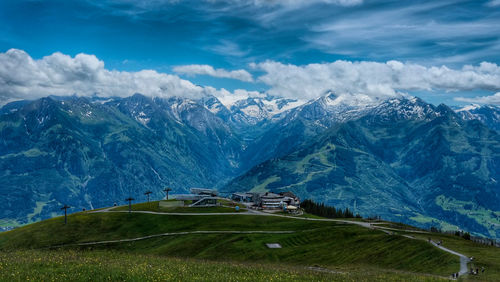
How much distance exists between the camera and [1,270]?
147ft

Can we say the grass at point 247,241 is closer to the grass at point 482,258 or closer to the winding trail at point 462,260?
the winding trail at point 462,260

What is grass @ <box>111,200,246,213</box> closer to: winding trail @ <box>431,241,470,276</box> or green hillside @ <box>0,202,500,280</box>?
green hillside @ <box>0,202,500,280</box>

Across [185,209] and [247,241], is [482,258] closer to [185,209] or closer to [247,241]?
[247,241]

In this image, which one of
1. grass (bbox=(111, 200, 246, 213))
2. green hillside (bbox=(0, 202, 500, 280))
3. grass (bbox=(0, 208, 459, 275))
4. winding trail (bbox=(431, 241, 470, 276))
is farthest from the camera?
grass (bbox=(111, 200, 246, 213))

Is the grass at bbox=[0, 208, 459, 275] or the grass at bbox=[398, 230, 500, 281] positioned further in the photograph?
the grass at bbox=[0, 208, 459, 275]

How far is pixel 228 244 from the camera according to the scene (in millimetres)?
111188

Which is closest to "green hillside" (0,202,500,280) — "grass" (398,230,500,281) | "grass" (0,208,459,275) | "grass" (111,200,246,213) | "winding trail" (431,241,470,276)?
"grass" (0,208,459,275)

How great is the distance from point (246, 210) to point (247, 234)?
4514 cm

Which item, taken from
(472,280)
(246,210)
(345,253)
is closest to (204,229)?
(246,210)

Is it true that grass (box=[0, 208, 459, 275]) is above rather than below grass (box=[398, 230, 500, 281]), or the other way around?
below

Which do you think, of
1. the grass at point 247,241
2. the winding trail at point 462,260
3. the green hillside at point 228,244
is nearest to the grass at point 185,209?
the green hillside at point 228,244

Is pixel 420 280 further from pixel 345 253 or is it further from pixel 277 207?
pixel 277 207

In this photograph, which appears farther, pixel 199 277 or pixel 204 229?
pixel 204 229

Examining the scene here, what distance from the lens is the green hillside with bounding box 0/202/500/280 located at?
7406 cm
